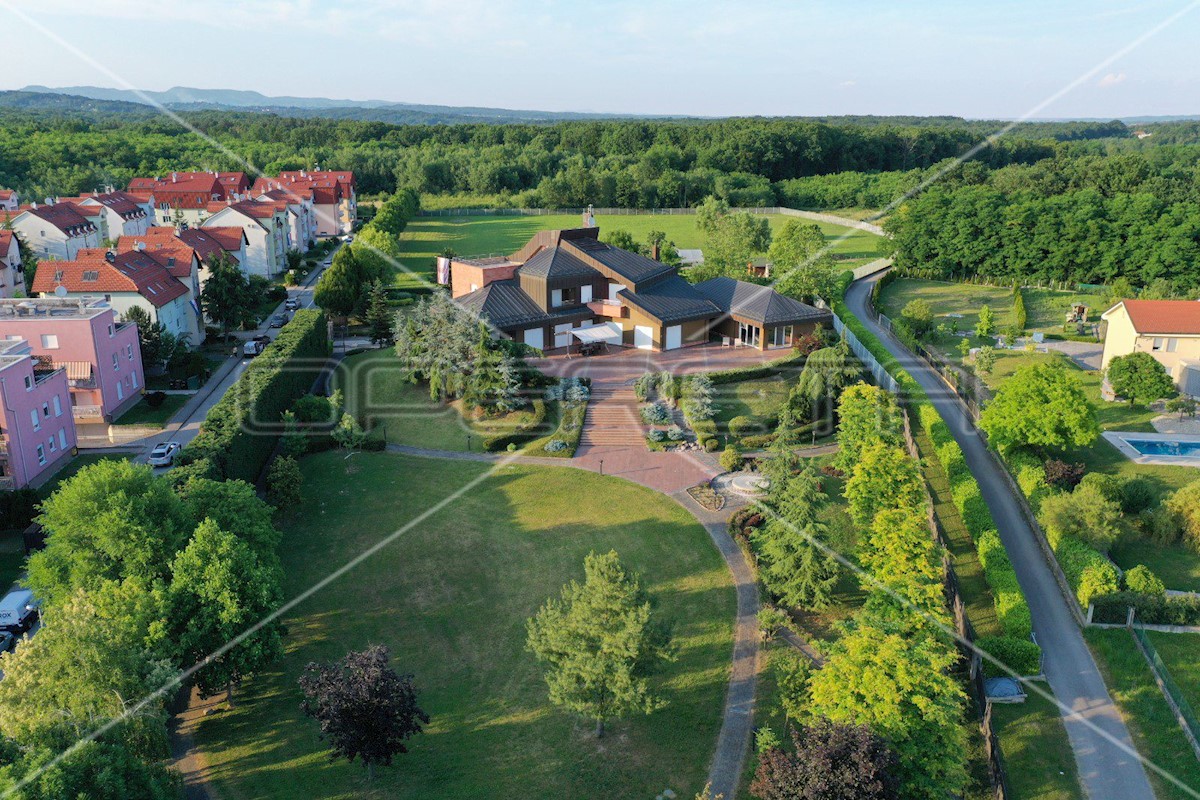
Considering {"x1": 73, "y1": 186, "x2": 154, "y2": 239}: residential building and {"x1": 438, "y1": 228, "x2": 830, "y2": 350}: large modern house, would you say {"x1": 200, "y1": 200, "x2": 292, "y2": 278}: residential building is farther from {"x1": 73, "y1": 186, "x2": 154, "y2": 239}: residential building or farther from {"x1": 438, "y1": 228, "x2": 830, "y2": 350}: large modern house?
{"x1": 438, "y1": 228, "x2": 830, "y2": 350}: large modern house

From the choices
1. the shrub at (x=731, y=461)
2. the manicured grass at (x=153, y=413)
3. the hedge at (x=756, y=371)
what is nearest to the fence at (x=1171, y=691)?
the shrub at (x=731, y=461)

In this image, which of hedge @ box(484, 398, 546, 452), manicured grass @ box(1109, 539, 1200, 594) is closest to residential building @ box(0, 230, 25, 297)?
Answer: hedge @ box(484, 398, 546, 452)

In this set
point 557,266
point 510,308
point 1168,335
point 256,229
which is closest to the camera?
point 1168,335

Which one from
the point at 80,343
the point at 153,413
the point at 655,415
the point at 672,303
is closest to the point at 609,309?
the point at 672,303

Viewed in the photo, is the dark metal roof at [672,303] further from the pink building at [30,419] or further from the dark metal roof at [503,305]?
the pink building at [30,419]

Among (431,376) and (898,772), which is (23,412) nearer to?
(431,376)

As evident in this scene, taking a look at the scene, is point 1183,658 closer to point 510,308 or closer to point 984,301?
point 510,308

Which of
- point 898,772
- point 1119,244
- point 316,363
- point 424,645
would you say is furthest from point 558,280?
point 1119,244
